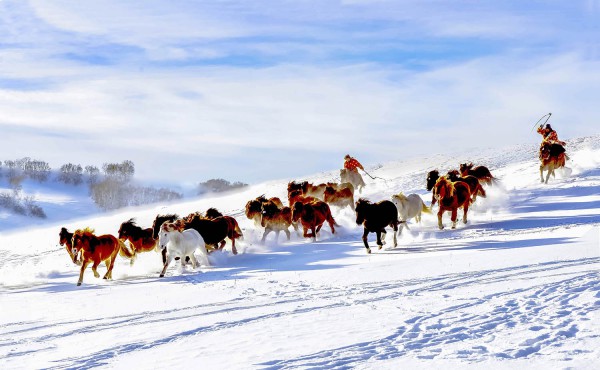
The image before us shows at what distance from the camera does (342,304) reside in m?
10.2

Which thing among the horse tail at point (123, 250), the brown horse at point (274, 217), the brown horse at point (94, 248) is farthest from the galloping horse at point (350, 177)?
the brown horse at point (94, 248)

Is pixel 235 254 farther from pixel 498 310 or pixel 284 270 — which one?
pixel 498 310

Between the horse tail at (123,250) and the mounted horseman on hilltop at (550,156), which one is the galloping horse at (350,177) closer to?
the mounted horseman on hilltop at (550,156)

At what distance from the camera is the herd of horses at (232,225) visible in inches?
648

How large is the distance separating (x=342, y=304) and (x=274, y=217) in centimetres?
1033

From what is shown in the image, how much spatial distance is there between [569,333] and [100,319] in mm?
6924

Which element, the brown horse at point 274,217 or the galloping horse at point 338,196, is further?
the galloping horse at point 338,196

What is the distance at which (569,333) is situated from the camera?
751 centimetres

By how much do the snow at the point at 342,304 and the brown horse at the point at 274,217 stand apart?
19.8 inches

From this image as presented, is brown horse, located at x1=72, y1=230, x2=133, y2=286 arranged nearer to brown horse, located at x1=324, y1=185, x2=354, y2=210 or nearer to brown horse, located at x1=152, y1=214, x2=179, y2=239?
brown horse, located at x1=152, y1=214, x2=179, y2=239

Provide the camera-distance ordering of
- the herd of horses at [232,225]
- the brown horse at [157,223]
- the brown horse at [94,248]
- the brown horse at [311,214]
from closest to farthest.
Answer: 1. the brown horse at [94,248]
2. the herd of horses at [232,225]
3. the brown horse at [157,223]
4. the brown horse at [311,214]

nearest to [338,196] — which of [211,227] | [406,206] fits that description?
[406,206]

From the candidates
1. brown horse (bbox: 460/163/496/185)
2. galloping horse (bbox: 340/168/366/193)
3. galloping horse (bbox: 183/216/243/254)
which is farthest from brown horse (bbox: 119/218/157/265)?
galloping horse (bbox: 340/168/366/193)

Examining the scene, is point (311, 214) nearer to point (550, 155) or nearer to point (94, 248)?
point (94, 248)
